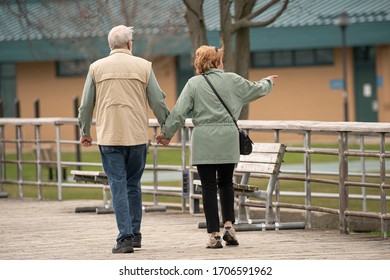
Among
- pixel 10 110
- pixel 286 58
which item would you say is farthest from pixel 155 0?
pixel 10 110

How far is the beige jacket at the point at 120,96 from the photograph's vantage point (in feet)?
33.9

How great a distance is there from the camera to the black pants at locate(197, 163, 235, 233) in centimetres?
1068

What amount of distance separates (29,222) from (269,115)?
3153 centimetres

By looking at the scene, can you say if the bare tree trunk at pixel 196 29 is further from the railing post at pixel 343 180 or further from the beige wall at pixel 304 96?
the beige wall at pixel 304 96

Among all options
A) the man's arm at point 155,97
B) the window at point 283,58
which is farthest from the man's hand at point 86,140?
the window at point 283,58

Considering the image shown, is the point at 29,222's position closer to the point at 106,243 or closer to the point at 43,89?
the point at 106,243

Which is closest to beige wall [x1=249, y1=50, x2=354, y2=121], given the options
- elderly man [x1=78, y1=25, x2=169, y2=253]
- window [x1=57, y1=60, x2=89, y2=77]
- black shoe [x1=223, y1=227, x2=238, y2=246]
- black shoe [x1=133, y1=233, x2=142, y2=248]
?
window [x1=57, y1=60, x2=89, y2=77]

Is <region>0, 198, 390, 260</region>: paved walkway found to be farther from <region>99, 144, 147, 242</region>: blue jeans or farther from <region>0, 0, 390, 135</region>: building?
<region>0, 0, 390, 135</region>: building

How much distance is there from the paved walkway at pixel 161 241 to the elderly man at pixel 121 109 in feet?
1.56

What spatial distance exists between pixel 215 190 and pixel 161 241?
108 centimetres

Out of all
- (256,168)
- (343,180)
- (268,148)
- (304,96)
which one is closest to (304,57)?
(304,96)

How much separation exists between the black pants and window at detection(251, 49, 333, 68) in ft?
110

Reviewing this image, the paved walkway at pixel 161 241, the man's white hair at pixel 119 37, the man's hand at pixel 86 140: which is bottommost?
the paved walkway at pixel 161 241

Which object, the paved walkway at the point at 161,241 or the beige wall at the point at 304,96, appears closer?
the paved walkway at the point at 161,241
